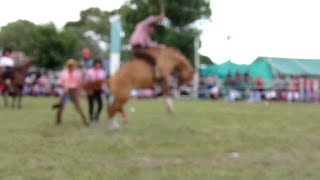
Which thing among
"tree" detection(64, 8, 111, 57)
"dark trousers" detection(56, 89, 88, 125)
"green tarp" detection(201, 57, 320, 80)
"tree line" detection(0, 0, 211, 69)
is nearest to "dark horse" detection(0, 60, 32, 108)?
"dark trousers" detection(56, 89, 88, 125)

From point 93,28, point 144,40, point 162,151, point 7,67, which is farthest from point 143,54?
point 93,28

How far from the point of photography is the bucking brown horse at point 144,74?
44.7ft

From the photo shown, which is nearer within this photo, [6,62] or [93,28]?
[6,62]

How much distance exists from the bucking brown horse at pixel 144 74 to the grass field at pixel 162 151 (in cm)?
84

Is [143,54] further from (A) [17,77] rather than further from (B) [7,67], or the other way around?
(A) [17,77]

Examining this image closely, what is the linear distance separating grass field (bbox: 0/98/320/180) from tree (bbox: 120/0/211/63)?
36.9 metres

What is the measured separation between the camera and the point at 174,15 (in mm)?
54656

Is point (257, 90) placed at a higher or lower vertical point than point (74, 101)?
higher

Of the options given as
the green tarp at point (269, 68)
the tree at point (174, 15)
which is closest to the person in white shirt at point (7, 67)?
the green tarp at point (269, 68)

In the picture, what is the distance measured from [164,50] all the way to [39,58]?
46.2m

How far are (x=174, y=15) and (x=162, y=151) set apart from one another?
4443 cm

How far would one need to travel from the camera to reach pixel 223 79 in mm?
39938

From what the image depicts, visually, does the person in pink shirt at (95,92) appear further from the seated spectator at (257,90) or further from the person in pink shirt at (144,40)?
the seated spectator at (257,90)

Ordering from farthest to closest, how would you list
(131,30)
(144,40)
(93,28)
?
(93,28)
(131,30)
(144,40)
